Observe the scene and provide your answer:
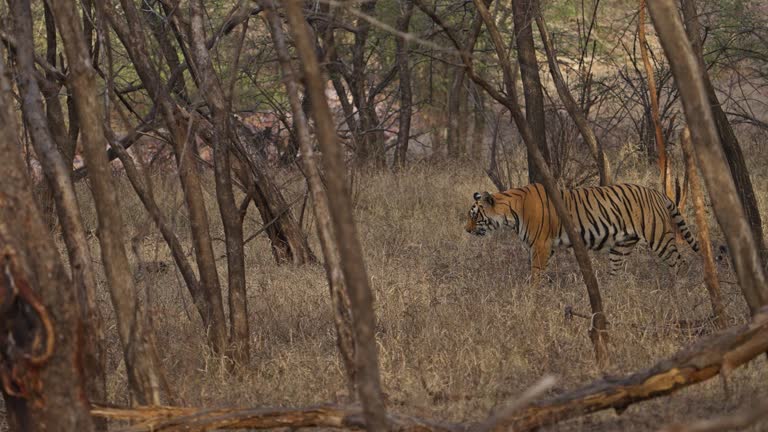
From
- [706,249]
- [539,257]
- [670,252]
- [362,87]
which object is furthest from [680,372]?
[362,87]

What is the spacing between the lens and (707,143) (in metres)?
3.81

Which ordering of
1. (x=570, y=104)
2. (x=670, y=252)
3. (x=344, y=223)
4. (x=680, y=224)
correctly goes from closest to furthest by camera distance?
(x=344, y=223) < (x=570, y=104) < (x=670, y=252) < (x=680, y=224)

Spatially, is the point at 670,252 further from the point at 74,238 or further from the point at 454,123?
the point at 454,123

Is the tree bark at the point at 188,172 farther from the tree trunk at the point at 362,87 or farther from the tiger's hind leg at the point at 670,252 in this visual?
the tree trunk at the point at 362,87

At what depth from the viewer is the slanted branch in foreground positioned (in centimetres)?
354

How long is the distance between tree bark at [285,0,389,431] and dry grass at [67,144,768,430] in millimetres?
1477

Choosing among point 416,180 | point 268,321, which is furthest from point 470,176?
point 268,321

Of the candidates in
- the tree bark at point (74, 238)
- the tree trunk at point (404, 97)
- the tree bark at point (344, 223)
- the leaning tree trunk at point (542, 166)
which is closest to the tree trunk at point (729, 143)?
the leaning tree trunk at point (542, 166)

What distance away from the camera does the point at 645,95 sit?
41.5 ft

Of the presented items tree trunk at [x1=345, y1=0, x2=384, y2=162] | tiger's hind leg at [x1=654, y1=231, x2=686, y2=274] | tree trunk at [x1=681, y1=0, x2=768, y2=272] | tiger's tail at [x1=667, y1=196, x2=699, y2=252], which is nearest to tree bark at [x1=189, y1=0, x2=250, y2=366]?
tree trunk at [x1=681, y1=0, x2=768, y2=272]

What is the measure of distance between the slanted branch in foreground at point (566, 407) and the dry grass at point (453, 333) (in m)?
0.48

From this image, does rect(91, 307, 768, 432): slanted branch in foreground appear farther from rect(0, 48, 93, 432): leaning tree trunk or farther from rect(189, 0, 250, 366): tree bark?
rect(189, 0, 250, 366): tree bark

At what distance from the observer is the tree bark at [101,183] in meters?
3.91

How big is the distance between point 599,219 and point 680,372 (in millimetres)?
4941
